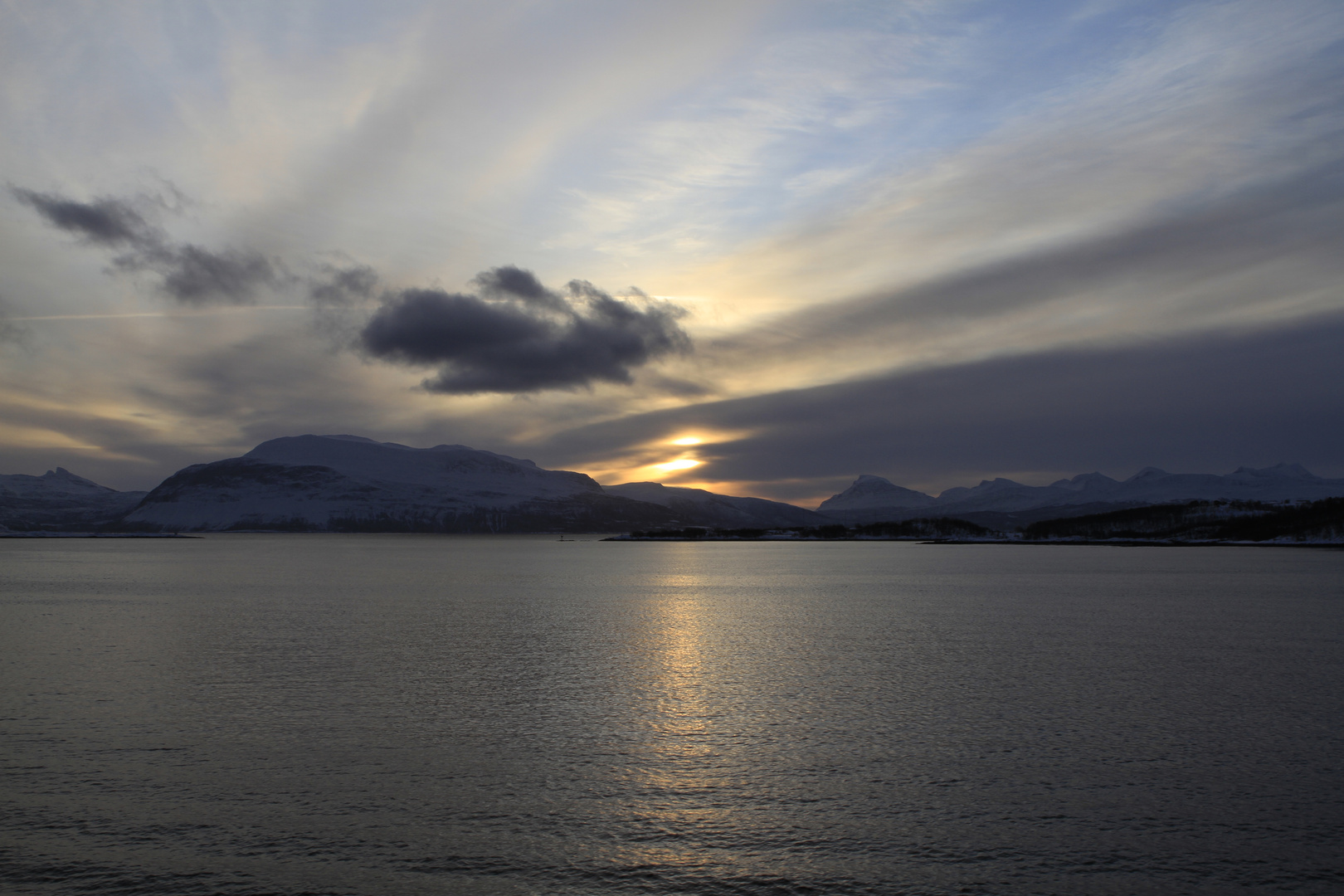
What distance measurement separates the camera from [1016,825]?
46.2 feet

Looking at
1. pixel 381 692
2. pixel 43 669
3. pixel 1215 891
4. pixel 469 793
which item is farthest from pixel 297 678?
pixel 1215 891

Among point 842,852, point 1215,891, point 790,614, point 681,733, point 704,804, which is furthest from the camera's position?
point 790,614

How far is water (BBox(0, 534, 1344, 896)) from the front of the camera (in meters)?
12.4

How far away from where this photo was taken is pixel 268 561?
124 metres

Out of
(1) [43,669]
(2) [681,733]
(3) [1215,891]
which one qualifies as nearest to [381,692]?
(2) [681,733]

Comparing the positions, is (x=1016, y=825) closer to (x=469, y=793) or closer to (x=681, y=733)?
(x=681, y=733)

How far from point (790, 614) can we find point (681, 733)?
29644 millimetres

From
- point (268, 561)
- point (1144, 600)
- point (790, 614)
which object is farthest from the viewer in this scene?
point (268, 561)

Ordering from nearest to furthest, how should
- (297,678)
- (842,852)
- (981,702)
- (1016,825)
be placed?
1. (842,852)
2. (1016,825)
3. (981,702)
4. (297,678)

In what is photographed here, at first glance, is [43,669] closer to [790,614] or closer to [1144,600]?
[790,614]

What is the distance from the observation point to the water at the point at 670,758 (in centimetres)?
1241

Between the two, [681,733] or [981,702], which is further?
[981,702]

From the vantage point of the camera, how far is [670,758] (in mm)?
18156

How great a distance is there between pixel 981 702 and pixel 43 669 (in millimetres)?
30675
